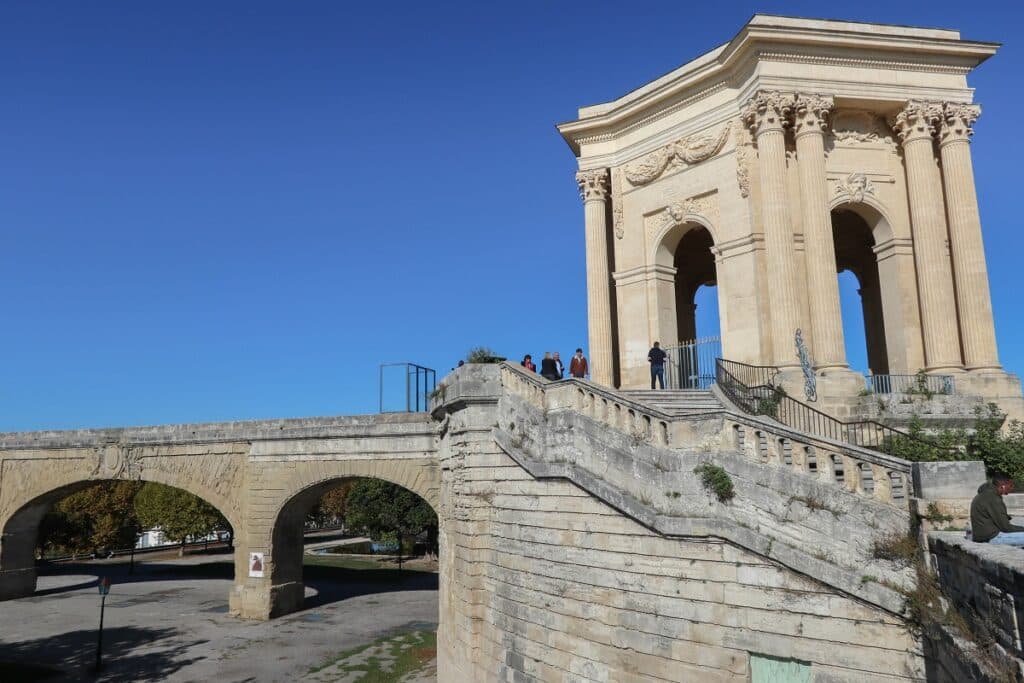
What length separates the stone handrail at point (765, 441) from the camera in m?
8.83

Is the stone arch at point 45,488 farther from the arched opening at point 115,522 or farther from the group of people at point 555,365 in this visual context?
the group of people at point 555,365

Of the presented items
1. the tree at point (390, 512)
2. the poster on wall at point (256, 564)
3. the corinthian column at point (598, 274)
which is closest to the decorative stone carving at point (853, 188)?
the corinthian column at point (598, 274)

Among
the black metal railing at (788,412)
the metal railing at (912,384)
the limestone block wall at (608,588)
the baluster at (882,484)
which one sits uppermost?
the metal railing at (912,384)

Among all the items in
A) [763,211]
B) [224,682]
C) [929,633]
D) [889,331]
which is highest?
[763,211]

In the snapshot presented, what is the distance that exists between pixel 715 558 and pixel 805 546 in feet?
3.78

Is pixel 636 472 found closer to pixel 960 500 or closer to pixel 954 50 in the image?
pixel 960 500

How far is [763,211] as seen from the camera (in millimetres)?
19125

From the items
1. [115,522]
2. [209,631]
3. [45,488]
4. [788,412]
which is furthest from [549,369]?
[115,522]

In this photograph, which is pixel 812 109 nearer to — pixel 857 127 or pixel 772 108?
pixel 772 108

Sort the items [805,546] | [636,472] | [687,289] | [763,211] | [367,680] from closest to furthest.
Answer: [805,546], [636,472], [367,680], [763,211], [687,289]

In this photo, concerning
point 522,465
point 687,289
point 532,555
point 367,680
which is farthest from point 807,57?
point 367,680

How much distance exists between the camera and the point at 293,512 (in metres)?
24.7

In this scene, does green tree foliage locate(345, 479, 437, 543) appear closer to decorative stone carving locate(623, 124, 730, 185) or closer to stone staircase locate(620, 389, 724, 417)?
decorative stone carving locate(623, 124, 730, 185)

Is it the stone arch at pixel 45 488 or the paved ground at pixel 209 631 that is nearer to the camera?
the paved ground at pixel 209 631
